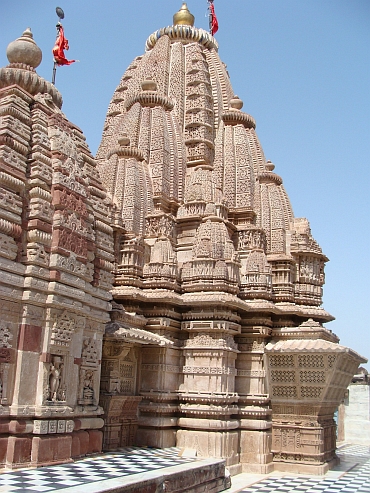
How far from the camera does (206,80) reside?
802 inches

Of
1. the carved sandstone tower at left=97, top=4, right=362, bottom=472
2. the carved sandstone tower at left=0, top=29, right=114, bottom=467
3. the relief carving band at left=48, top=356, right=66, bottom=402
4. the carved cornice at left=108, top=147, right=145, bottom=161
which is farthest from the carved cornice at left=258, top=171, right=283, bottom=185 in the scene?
the relief carving band at left=48, top=356, right=66, bottom=402

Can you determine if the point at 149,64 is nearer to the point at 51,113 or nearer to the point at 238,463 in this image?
the point at 51,113

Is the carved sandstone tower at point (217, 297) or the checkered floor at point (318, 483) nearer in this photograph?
the checkered floor at point (318, 483)

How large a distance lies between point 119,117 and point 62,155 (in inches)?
407

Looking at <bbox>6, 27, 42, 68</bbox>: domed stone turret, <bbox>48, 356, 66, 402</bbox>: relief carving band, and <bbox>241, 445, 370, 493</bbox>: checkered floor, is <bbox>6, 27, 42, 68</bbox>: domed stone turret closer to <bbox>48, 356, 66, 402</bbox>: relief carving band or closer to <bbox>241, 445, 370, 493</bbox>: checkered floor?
<bbox>48, 356, 66, 402</bbox>: relief carving band

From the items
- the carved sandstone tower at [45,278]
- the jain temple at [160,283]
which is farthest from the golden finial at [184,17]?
the carved sandstone tower at [45,278]

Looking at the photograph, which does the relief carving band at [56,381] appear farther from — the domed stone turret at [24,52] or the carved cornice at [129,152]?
the carved cornice at [129,152]

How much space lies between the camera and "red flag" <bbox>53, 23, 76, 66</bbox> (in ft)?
58.6

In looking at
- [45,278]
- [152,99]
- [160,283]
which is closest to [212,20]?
[152,99]

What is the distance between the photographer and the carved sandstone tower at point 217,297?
14945mm

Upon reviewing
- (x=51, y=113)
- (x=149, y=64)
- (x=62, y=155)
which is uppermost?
(x=149, y=64)

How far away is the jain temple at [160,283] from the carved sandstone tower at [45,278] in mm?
30

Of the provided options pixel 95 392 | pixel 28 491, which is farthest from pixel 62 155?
pixel 28 491

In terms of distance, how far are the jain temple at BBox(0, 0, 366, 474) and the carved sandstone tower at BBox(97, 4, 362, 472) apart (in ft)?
0.16
